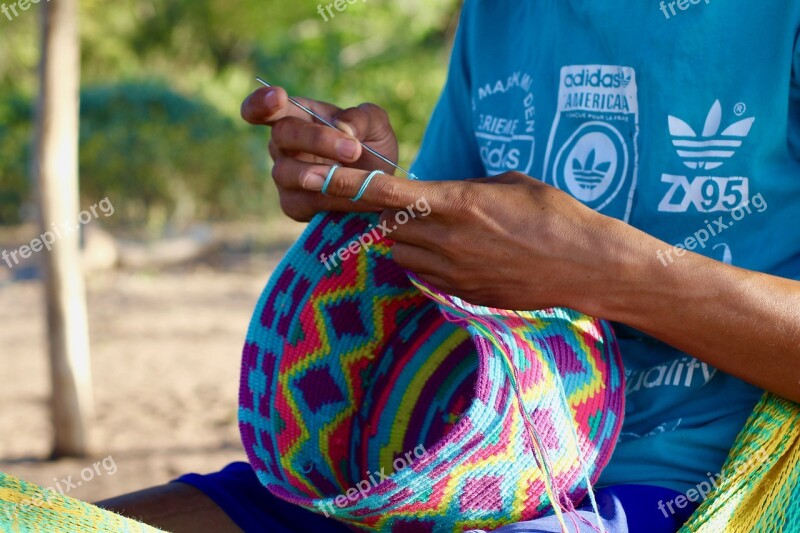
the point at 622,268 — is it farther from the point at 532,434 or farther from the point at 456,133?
the point at 456,133

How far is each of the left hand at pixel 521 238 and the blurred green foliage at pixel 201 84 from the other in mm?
7746

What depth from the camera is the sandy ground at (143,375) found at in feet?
12.8

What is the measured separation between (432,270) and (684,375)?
0.41m

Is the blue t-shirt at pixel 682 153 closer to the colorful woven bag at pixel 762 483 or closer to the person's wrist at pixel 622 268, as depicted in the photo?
the colorful woven bag at pixel 762 483

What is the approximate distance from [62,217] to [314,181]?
2.69m

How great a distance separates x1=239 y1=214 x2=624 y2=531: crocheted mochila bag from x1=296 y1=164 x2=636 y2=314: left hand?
67 mm

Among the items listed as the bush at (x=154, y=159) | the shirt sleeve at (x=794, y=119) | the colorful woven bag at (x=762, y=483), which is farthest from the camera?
the bush at (x=154, y=159)

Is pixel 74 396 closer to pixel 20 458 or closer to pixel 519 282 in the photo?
pixel 20 458

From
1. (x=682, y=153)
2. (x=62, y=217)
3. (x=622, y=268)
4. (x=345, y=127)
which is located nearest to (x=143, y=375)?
(x=62, y=217)

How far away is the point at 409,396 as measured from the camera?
146 centimetres

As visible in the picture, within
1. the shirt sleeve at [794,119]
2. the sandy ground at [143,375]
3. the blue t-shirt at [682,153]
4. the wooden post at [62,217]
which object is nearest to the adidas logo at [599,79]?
the blue t-shirt at [682,153]

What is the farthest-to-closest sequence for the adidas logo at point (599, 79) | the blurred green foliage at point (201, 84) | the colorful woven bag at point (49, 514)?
the blurred green foliage at point (201, 84) < the adidas logo at point (599, 79) < the colorful woven bag at point (49, 514)

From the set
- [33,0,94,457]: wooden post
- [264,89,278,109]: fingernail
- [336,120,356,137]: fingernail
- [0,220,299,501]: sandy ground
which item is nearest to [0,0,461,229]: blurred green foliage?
[0,220,299,501]: sandy ground

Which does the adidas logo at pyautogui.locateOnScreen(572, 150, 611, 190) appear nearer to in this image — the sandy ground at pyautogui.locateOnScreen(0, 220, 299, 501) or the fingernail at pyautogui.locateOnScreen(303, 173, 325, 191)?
the fingernail at pyautogui.locateOnScreen(303, 173, 325, 191)
